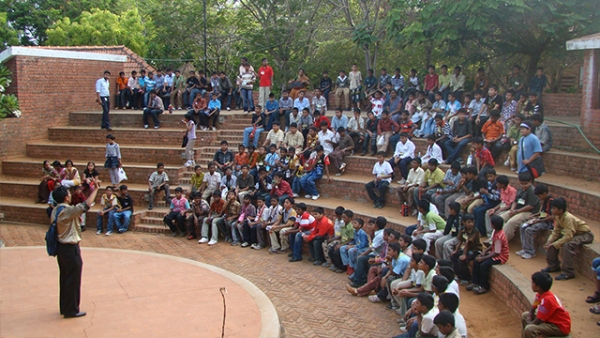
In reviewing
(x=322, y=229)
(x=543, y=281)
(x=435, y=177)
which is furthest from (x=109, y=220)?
(x=543, y=281)

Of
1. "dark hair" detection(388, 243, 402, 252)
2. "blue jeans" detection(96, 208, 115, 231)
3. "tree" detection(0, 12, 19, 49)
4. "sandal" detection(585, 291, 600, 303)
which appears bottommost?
"blue jeans" detection(96, 208, 115, 231)

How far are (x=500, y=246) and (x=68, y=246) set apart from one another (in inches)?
248

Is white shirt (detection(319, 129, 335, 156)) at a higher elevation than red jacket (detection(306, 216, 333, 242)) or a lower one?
higher

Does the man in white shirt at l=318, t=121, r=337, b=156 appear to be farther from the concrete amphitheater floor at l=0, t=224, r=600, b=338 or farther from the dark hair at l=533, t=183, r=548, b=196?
the dark hair at l=533, t=183, r=548, b=196

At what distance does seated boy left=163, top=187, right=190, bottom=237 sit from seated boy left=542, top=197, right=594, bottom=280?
29.1ft

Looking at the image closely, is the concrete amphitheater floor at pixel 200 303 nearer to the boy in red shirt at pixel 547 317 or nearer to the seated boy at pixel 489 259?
the seated boy at pixel 489 259

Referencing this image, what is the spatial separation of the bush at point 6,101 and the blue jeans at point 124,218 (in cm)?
681

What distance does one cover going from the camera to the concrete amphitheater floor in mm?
7713

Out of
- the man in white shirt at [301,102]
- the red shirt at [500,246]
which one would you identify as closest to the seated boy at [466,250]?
the red shirt at [500,246]

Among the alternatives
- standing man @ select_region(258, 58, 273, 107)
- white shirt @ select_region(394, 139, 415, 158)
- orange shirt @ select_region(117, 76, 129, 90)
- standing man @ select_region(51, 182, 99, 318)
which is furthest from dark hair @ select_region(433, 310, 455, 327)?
orange shirt @ select_region(117, 76, 129, 90)

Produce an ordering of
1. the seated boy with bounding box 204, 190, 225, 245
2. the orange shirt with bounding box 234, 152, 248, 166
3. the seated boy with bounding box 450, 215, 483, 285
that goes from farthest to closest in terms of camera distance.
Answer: the orange shirt with bounding box 234, 152, 248, 166, the seated boy with bounding box 204, 190, 225, 245, the seated boy with bounding box 450, 215, 483, 285

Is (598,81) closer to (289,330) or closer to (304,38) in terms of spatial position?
(289,330)

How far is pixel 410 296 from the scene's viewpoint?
830 centimetres

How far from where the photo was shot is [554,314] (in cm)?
637
